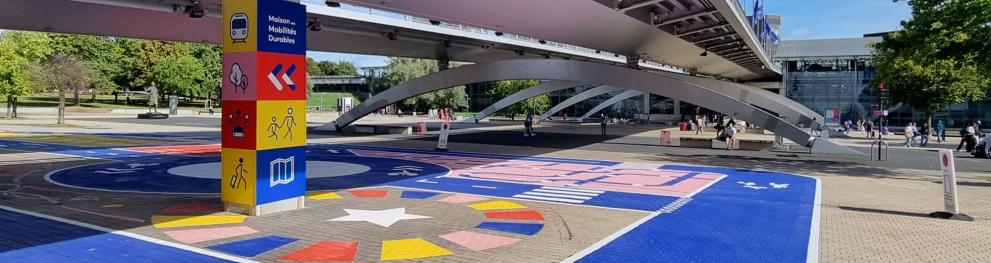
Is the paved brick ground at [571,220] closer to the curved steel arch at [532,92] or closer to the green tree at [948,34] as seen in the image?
the green tree at [948,34]

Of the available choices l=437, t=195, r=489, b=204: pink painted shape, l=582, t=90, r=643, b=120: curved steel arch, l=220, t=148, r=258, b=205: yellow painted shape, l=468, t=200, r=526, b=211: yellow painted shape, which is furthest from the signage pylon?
l=582, t=90, r=643, b=120: curved steel arch

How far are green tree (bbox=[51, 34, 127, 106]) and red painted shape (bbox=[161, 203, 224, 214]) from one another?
86.9 metres

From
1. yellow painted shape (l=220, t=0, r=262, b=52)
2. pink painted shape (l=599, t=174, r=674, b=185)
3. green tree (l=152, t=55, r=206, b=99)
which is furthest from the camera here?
green tree (l=152, t=55, r=206, b=99)

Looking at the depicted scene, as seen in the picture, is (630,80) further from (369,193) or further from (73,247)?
(73,247)

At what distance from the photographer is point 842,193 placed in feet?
48.3

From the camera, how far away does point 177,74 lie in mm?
87312

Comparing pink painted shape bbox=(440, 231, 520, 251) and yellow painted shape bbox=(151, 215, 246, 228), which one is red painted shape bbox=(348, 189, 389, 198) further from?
pink painted shape bbox=(440, 231, 520, 251)

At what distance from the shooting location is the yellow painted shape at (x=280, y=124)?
35.1 ft

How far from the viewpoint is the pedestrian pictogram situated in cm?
1089

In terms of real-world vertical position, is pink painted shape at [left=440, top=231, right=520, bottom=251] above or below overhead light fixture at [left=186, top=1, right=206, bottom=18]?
below

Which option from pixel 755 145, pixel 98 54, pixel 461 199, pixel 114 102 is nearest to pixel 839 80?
pixel 755 145

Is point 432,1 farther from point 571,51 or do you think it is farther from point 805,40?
point 805,40

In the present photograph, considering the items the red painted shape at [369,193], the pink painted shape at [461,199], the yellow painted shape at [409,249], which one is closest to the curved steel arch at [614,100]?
the red painted shape at [369,193]

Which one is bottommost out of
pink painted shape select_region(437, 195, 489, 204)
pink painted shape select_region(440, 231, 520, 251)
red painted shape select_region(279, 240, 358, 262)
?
red painted shape select_region(279, 240, 358, 262)
